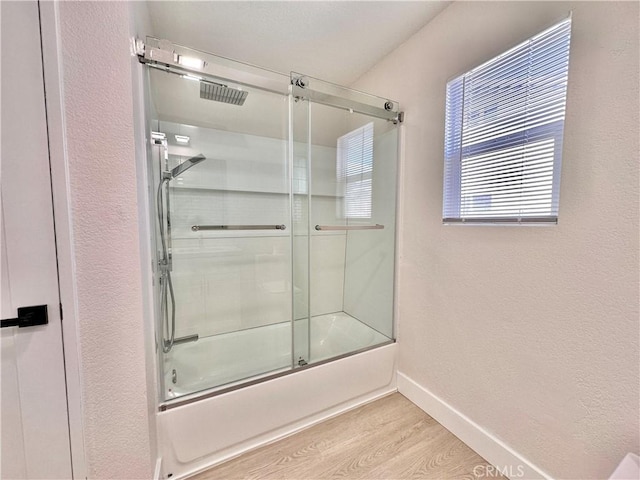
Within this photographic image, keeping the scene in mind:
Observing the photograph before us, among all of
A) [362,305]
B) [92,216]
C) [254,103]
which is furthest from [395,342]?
[254,103]

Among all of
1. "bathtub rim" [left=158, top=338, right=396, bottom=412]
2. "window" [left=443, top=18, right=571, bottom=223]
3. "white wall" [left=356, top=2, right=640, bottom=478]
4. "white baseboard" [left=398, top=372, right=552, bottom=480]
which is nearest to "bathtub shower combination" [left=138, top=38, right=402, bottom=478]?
"bathtub rim" [left=158, top=338, right=396, bottom=412]

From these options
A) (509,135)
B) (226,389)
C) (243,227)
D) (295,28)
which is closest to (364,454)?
(226,389)

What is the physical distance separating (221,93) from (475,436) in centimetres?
257

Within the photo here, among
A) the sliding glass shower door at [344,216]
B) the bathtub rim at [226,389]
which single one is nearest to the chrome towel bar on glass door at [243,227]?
the sliding glass shower door at [344,216]

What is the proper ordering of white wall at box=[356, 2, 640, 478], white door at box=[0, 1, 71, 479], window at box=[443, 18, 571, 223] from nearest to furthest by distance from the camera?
white door at box=[0, 1, 71, 479]
white wall at box=[356, 2, 640, 478]
window at box=[443, 18, 571, 223]

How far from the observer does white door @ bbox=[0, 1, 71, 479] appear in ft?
2.41

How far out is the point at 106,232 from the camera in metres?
0.87

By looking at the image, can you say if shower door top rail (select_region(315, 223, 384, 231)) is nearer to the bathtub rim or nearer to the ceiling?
the bathtub rim

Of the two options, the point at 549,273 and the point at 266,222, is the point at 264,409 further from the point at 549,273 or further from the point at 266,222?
the point at 549,273

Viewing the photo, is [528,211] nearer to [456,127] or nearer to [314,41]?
[456,127]

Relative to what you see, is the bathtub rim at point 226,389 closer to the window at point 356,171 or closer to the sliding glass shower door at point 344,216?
the sliding glass shower door at point 344,216

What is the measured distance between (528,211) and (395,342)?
1.24 meters

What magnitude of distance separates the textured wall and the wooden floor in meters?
0.60

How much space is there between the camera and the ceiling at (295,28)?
1434 mm
